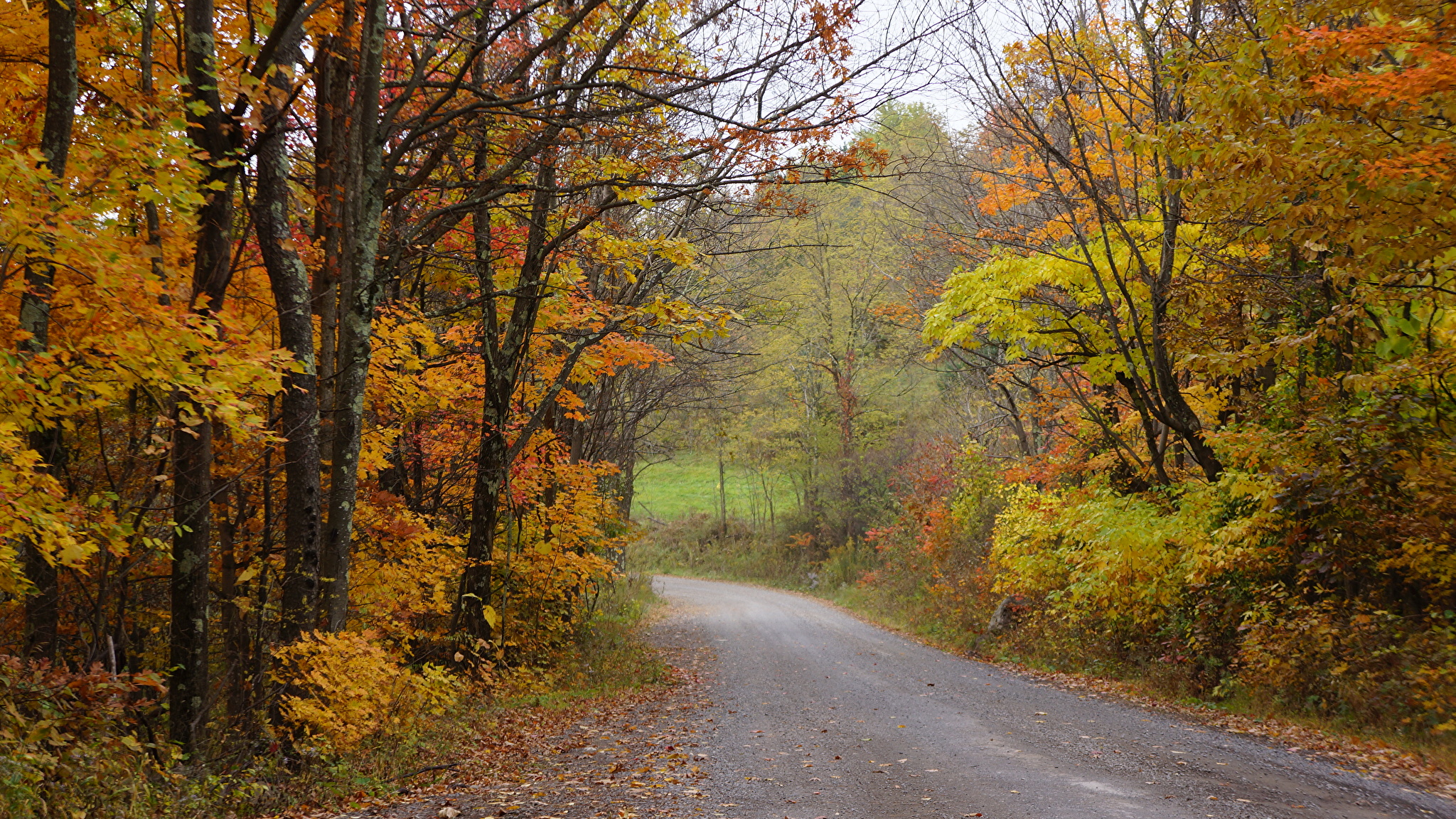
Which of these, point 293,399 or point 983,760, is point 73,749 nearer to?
point 293,399

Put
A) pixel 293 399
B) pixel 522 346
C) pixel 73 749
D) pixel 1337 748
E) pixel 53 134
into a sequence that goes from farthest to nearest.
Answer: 1. pixel 522 346
2. pixel 293 399
3. pixel 1337 748
4. pixel 53 134
5. pixel 73 749

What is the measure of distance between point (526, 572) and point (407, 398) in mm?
3337

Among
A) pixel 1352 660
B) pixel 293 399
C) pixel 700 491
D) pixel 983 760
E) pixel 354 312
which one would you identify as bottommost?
pixel 700 491

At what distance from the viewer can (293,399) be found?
720cm

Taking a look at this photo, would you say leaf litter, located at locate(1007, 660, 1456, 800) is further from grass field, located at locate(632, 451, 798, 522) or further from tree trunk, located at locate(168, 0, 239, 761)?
grass field, located at locate(632, 451, 798, 522)

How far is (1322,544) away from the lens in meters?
8.39

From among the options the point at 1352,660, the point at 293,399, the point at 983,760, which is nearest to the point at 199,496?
the point at 293,399

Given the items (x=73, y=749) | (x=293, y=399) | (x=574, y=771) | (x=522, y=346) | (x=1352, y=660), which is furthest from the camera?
(x=522, y=346)

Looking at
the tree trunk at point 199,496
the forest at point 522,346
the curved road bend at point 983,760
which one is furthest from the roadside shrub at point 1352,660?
the tree trunk at point 199,496

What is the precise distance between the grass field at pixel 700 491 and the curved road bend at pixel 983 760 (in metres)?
26.7

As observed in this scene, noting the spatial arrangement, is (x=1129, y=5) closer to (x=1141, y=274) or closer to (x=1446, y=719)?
(x=1141, y=274)

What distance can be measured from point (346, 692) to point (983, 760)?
16.8 ft

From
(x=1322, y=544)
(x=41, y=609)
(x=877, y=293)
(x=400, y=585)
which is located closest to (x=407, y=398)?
(x=400, y=585)

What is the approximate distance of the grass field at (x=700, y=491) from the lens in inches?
1583
